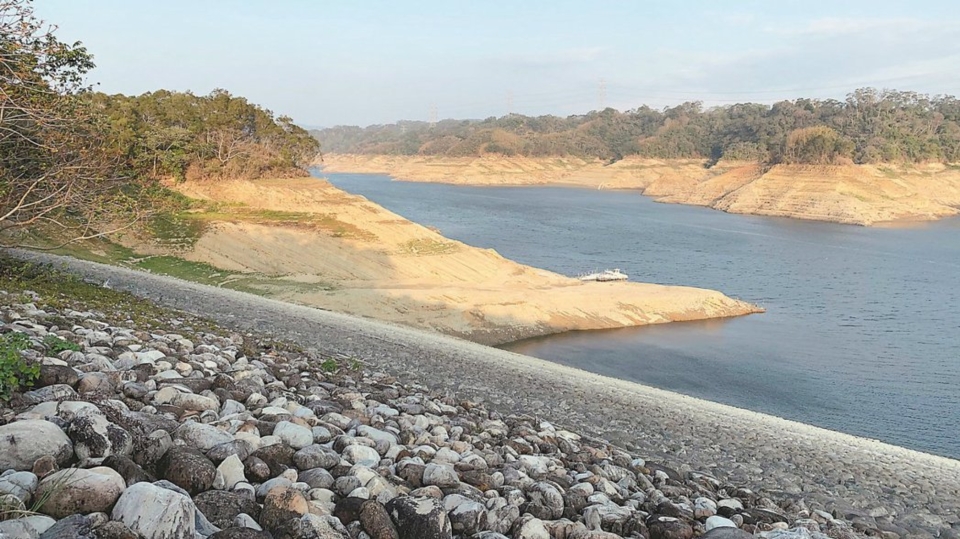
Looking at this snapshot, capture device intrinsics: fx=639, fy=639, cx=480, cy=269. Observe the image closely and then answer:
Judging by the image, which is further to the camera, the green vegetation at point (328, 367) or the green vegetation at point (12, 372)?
the green vegetation at point (328, 367)

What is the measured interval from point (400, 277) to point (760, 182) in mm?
73013

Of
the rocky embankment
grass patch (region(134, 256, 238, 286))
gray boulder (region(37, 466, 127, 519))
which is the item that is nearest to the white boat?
grass patch (region(134, 256, 238, 286))

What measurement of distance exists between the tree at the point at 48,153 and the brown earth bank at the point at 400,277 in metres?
14.7

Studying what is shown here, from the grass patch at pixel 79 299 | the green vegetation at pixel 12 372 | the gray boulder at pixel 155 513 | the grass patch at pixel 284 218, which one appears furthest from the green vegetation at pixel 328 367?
the grass patch at pixel 284 218

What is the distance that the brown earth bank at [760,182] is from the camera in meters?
A: 80.3

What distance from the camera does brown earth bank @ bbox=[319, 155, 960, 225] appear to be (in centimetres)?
8031

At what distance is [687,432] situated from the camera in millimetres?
10914

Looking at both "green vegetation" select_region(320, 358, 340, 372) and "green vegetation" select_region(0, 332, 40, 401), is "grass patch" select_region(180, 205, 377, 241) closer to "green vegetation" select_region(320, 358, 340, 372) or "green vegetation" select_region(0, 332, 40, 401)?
"green vegetation" select_region(320, 358, 340, 372)

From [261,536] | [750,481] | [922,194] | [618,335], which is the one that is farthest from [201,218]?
[922,194]

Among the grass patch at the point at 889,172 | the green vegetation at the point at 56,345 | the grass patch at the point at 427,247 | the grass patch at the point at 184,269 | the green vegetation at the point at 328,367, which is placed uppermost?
the grass patch at the point at 889,172

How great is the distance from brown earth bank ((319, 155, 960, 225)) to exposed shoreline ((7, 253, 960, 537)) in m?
73.5

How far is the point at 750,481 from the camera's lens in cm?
862

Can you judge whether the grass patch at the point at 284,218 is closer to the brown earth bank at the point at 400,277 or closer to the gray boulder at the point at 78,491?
the brown earth bank at the point at 400,277

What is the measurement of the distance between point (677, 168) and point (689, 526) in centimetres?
13377
